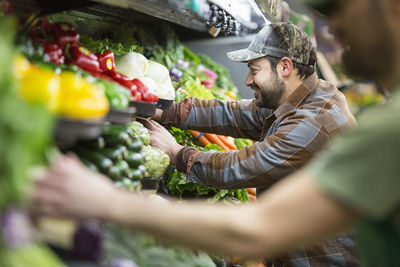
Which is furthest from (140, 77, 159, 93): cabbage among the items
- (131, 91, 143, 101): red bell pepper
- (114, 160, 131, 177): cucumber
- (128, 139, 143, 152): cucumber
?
(114, 160, 131, 177): cucumber

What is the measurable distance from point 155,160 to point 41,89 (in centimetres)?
168

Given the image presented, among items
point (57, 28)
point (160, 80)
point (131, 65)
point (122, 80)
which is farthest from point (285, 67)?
point (57, 28)

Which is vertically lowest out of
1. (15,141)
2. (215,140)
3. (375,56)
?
(215,140)

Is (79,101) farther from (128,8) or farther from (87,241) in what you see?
(128,8)

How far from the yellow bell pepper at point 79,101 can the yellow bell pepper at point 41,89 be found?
0.10ft

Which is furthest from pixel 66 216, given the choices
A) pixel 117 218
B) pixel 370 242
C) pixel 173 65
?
pixel 173 65

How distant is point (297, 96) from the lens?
11.5ft

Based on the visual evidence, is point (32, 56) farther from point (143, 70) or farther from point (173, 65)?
point (173, 65)

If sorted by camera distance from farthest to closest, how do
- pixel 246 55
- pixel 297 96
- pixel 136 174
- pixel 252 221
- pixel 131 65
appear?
pixel 246 55, pixel 297 96, pixel 131 65, pixel 136 174, pixel 252 221

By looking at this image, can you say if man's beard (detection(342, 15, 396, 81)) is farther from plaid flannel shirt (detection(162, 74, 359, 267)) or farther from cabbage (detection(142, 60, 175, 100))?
cabbage (detection(142, 60, 175, 100))

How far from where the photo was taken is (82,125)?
145 centimetres

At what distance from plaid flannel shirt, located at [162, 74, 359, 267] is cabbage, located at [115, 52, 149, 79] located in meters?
0.65

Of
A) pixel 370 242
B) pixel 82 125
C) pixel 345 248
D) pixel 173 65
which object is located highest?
pixel 82 125

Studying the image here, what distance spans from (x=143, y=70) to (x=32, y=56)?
3.79 ft
